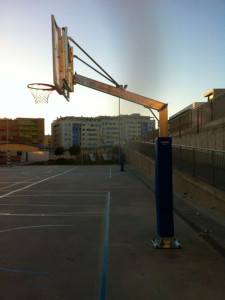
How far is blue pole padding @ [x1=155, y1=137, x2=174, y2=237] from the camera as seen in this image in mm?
6203

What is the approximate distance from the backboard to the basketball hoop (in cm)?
118

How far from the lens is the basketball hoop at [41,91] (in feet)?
28.8

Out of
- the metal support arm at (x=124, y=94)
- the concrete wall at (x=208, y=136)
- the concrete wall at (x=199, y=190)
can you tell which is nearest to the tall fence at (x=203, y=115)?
the concrete wall at (x=208, y=136)

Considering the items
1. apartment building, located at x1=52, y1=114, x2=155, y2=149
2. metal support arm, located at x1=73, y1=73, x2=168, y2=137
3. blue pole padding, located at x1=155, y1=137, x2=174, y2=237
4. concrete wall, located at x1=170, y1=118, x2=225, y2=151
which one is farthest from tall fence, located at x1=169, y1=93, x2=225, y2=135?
apartment building, located at x1=52, y1=114, x2=155, y2=149

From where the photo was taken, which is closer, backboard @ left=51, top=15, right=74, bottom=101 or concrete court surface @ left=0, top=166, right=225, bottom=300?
concrete court surface @ left=0, top=166, right=225, bottom=300

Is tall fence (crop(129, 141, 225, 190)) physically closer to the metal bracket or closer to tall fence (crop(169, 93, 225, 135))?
tall fence (crop(169, 93, 225, 135))

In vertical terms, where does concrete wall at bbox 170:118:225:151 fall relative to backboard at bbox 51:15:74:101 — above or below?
below

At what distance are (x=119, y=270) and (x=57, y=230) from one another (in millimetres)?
3174

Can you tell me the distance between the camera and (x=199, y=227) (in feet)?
25.1

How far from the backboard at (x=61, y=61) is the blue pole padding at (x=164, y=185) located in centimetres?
279

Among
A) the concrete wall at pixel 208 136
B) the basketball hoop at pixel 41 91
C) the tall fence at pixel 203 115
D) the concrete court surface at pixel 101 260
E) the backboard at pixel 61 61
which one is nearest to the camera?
the concrete court surface at pixel 101 260

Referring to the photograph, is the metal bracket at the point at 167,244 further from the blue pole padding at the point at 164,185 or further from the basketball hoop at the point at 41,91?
the basketball hoop at the point at 41,91

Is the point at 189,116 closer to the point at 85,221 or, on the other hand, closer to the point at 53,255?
the point at 85,221

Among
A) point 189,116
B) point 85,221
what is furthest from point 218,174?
point 189,116
